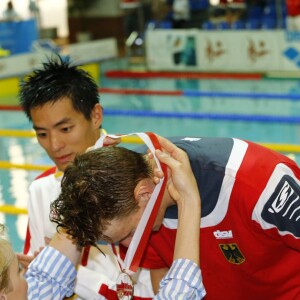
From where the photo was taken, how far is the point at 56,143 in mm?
3188

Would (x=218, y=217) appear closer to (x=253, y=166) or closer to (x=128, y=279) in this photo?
(x=253, y=166)

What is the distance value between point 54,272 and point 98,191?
0.52 meters

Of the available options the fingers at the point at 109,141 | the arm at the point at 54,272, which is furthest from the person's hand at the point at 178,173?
the arm at the point at 54,272

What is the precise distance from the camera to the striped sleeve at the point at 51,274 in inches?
103

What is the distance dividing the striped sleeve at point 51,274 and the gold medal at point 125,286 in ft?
0.64

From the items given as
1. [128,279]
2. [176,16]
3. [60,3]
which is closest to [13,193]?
[128,279]

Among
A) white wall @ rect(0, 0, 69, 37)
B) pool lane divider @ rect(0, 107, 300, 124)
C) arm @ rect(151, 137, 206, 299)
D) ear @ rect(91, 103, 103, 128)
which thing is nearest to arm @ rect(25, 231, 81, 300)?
arm @ rect(151, 137, 206, 299)

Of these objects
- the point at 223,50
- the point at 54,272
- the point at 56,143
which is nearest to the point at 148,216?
the point at 54,272

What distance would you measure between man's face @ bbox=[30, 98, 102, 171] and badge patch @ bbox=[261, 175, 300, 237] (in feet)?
3.69

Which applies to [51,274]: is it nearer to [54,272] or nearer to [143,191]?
[54,272]

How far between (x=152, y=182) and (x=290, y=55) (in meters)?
10.2

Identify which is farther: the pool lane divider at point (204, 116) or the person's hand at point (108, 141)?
the pool lane divider at point (204, 116)

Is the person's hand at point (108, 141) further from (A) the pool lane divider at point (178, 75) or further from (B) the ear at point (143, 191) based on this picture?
(A) the pool lane divider at point (178, 75)

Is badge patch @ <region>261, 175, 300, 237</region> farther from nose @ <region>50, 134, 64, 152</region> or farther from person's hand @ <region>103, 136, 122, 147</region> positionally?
nose @ <region>50, 134, 64, 152</region>
